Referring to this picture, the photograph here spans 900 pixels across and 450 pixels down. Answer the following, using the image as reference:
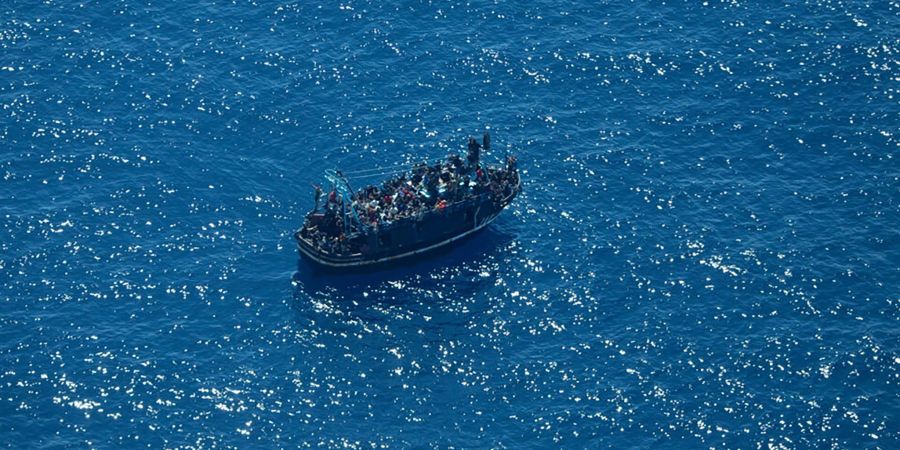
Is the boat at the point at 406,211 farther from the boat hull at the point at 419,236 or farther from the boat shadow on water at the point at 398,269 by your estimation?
the boat shadow on water at the point at 398,269

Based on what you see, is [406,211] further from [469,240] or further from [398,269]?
[469,240]

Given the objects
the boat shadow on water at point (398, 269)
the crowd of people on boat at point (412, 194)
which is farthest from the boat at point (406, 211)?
the boat shadow on water at point (398, 269)

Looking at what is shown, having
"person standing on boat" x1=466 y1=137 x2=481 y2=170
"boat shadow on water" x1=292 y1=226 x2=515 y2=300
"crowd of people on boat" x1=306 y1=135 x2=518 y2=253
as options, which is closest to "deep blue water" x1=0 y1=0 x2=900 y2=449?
"boat shadow on water" x1=292 y1=226 x2=515 y2=300

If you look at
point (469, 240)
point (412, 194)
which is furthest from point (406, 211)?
point (469, 240)

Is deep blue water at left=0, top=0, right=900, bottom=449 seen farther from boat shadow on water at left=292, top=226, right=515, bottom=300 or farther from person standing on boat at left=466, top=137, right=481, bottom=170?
person standing on boat at left=466, top=137, right=481, bottom=170

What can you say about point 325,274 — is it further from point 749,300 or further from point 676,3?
point 676,3

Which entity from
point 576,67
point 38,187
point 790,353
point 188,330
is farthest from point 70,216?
point 790,353
